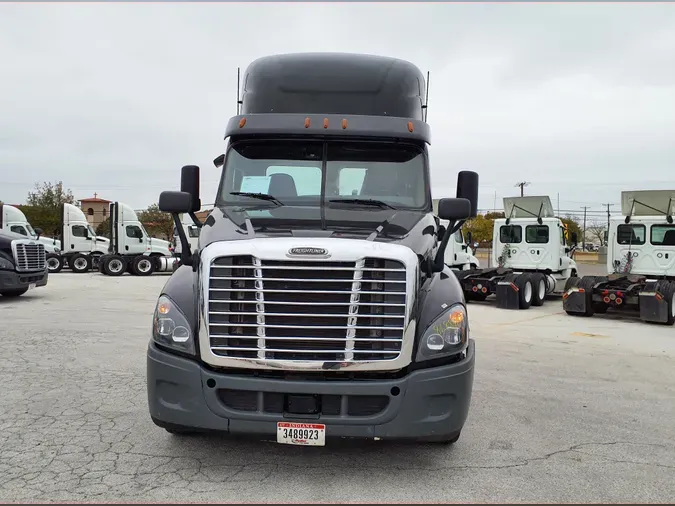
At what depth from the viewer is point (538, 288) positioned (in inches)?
624

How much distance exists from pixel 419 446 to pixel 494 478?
2.43 ft

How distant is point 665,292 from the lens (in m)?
12.6

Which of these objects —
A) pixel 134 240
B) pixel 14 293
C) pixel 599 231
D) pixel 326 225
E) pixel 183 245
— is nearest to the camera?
pixel 326 225

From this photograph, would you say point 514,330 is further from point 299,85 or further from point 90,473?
point 90,473

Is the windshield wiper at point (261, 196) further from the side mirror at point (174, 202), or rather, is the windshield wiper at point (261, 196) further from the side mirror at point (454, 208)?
the side mirror at point (454, 208)

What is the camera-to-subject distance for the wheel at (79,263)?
27688 millimetres

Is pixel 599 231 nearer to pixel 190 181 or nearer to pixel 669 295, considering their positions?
pixel 669 295

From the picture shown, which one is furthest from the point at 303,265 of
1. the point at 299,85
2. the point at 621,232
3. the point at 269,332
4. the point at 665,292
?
the point at 621,232

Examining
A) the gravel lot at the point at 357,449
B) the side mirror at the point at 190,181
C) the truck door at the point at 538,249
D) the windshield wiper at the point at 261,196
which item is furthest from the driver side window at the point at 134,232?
the windshield wiper at the point at 261,196

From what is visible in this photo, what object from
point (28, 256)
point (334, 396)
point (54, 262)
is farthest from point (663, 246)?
point (54, 262)

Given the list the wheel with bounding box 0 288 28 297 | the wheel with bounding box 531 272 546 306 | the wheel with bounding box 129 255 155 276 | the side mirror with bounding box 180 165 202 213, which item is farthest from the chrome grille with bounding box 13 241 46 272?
the wheel with bounding box 531 272 546 306

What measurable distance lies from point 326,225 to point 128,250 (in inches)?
969

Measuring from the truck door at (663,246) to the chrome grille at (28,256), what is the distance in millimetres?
15207

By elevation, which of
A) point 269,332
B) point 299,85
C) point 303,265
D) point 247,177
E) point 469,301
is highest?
point 299,85
